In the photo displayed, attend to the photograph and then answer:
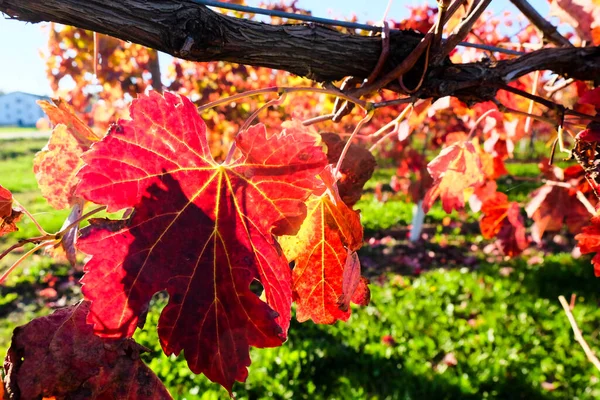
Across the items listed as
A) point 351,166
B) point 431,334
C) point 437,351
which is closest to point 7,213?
point 351,166

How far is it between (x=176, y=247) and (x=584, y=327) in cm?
A: 478

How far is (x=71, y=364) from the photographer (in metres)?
0.63

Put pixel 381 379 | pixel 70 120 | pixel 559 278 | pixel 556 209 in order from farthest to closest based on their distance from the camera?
1. pixel 559 278
2. pixel 381 379
3. pixel 556 209
4. pixel 70 120

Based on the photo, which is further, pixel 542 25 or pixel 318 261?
pixel 542 25

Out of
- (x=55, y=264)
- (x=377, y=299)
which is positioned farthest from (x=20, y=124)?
(x=377, y=299)

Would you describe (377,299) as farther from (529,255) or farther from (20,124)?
(20,124)

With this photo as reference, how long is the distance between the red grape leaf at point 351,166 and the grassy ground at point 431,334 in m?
1.55

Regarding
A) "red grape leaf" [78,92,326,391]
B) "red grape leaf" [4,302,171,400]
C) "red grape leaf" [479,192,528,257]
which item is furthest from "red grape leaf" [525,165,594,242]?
"red grape leaf" [4,302,171,400]

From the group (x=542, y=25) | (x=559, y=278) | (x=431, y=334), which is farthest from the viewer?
(x=559, y=278)

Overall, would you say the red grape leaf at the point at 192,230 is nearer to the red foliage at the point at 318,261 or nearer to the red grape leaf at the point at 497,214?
the red foliage at the point at 318,261

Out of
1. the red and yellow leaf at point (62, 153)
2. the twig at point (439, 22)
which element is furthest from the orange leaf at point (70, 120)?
the twig at point (439, 22)

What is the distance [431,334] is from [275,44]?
4.08 meters

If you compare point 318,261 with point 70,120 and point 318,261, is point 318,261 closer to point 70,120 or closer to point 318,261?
point 318,261

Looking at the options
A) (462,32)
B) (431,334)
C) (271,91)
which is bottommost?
(431,334)
